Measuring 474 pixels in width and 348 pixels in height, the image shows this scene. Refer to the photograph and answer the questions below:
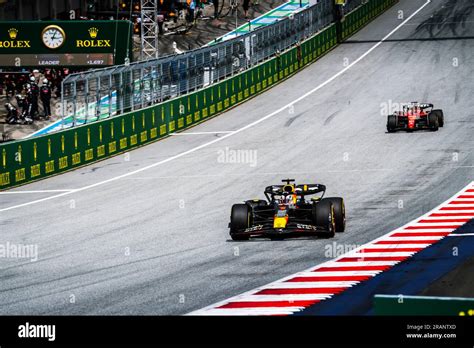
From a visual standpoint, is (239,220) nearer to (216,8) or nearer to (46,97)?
(46,97)

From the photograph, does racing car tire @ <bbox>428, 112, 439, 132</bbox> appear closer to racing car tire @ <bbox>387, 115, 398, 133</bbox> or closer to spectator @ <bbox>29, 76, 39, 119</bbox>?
racing car tire @ <bbox>387, 115, 398, 133</bbox>

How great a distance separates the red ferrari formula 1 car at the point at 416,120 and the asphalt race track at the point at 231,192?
44 centimetres

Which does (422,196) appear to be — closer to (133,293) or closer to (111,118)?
(133,293)

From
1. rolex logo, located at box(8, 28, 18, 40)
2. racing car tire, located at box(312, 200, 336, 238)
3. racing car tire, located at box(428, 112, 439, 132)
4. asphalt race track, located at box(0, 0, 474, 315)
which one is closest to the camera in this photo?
asphalt race track, located at box(0, 0, 474, 315)

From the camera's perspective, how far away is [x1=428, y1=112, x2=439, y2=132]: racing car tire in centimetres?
3828

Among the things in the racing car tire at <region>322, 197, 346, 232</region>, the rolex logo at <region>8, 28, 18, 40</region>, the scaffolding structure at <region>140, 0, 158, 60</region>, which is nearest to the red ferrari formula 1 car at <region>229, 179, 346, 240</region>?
the racing car tire at <region>322, 197, 346, 232</region>

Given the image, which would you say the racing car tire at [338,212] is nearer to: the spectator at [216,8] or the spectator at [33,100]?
the spectator at [33,100]

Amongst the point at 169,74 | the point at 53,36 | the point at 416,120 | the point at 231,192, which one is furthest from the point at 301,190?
the point at 53,36

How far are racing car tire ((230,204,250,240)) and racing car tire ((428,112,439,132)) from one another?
18.1 meters

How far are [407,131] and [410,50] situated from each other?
22.8 metres

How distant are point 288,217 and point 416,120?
59.9ft

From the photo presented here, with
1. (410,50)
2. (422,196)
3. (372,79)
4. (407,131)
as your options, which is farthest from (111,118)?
(410,50)

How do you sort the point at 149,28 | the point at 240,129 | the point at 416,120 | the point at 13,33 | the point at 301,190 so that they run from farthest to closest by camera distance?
the point at 149,28 < the point at 13,33 < the point at 240,129 < the point at 416,120 < the point at 301,190

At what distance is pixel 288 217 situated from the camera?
69.8 ft
